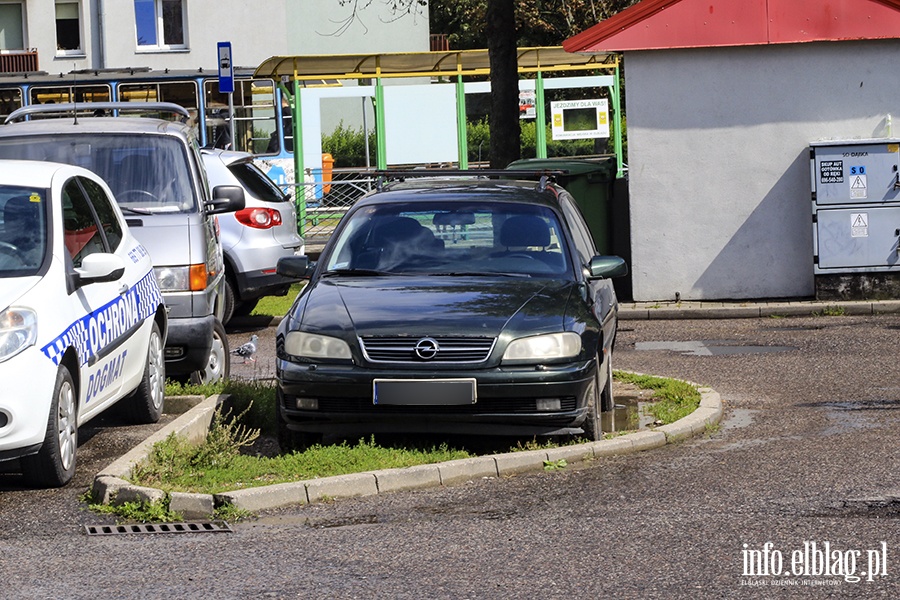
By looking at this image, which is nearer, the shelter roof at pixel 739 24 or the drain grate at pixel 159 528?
the drain grate at pixel 159 528

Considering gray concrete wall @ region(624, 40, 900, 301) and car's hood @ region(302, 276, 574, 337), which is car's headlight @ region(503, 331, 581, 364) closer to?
car's hood @ region(302, 276, 574, 337)

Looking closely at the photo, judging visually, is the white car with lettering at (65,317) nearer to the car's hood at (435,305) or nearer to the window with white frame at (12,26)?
the car's hood at (435,305)

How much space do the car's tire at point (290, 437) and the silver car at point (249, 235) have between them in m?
6.59

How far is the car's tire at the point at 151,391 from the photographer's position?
Result: 9.20 m

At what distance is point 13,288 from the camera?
7.36 m

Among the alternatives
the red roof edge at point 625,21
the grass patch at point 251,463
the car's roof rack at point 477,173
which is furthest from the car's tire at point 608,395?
the red roof edge at point 625,21

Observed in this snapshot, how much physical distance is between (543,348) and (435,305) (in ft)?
2.23

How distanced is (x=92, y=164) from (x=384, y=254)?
9.04ft

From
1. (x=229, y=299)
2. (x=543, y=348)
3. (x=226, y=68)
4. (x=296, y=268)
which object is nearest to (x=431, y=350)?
(x=543, y=348)

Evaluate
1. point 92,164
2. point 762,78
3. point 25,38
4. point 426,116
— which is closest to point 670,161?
point 762,78

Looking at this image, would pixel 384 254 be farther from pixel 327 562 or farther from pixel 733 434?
pixel 327 562

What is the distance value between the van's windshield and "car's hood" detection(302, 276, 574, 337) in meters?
2.29

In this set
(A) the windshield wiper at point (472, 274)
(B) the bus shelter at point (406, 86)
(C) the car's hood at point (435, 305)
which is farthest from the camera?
(B) the bus shelter at point (406, 86)

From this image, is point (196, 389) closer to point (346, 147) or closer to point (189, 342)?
point (189, 342)
